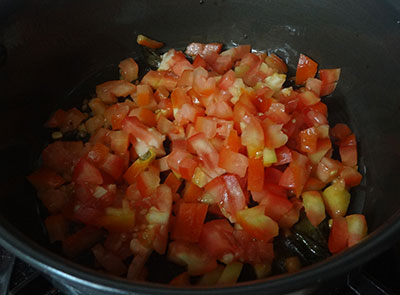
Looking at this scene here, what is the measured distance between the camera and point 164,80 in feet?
6.05

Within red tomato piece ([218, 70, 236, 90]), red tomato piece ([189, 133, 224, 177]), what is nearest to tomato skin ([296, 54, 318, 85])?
→ red tomato piece ([218, 70, 236, 90])

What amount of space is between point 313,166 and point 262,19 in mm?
808

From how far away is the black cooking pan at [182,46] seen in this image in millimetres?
1583

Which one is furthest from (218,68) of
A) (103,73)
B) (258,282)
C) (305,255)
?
(258,282)

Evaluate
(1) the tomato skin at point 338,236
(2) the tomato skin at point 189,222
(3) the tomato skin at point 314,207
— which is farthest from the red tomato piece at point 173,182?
(1) the tomato skin at point 338,236

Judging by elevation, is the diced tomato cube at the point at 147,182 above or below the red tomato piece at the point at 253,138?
below

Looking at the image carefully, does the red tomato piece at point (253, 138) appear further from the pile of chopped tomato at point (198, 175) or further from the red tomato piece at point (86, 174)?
the red tomato piece at point (86, 174)

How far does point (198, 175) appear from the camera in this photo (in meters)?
1.50

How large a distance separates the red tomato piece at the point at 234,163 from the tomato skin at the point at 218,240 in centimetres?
19

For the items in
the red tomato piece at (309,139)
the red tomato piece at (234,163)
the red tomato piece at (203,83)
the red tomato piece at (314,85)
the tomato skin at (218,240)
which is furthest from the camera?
the red tomato piece at (314,85)

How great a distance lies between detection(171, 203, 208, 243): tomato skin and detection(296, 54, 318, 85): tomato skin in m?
0.83

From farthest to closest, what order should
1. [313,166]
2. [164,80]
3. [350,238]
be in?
[164,80], [313,166], [350,238]

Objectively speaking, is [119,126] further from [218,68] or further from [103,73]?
[218,68]

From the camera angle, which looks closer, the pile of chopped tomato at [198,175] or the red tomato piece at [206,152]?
the pile of chopped tomato at [198,175]
